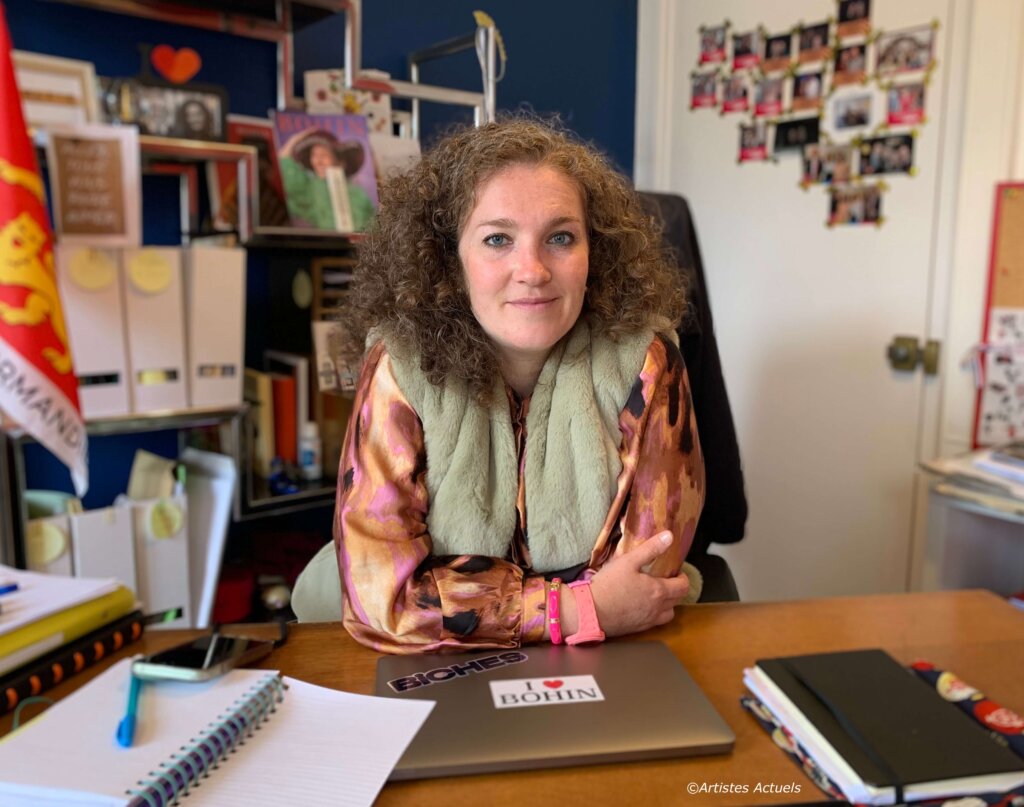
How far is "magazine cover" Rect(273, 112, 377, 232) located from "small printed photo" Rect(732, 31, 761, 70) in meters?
1.30

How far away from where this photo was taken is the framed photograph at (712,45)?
8.72 feet

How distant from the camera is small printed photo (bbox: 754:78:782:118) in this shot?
250 cm

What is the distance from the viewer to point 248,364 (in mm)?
2205

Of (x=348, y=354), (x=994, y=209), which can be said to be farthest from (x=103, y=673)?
(x=994, y=209)

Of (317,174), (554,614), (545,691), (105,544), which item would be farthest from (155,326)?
(545,691)

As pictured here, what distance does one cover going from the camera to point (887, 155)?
2254 millimetres

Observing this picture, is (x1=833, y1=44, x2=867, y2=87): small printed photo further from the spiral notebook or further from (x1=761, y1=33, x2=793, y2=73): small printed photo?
the spiral notebook

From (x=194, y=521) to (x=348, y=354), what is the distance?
0.83 meters

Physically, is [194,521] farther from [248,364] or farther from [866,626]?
[866,626]

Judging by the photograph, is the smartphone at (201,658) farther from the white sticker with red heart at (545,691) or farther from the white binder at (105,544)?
the white binder at (105,544)

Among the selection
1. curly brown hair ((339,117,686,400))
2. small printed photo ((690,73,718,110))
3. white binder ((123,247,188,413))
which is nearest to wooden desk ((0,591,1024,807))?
curly brown hair ((339,117,686,400))

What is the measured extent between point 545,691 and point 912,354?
184 cm

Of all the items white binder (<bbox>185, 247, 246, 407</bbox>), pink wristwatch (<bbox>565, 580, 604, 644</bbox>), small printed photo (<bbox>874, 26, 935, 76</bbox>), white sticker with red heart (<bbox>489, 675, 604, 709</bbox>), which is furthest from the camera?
small printed photo (<bbox>874, 26, 935, 76</bbox>)

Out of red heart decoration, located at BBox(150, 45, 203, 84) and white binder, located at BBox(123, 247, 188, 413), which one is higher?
red heart decoration, located at BBox(150, 45, 203, 84)
